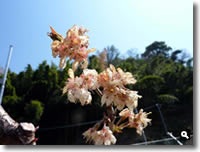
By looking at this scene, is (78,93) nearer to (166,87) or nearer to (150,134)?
(150,134)

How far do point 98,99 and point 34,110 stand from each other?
125 cm

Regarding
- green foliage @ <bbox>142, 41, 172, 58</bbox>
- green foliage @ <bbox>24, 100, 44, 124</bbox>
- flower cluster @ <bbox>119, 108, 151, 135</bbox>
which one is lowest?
green foliage @ <bbox>24, 100, 44, 124</bbox>

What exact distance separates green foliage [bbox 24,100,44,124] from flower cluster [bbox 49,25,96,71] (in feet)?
5.82

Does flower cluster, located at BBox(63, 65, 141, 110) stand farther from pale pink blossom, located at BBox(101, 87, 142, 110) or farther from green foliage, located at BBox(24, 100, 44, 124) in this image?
green foliage, located at BBox(24, 100, 44, 124)

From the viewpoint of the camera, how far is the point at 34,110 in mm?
2074

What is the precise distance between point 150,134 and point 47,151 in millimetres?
1034

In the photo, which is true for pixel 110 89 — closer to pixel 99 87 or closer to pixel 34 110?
pixel 99 87

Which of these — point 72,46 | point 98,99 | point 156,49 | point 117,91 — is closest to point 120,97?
point 117,91

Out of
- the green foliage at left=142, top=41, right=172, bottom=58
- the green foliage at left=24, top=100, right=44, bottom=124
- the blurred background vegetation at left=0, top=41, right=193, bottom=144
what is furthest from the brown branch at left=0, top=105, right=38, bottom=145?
the green foliage at left=24, top=100, right=44, bottom=124

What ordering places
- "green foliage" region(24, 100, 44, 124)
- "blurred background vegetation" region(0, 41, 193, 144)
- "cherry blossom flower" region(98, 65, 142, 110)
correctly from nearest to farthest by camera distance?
"cherry blossom flower" region(98, 65, 142, 110)
"blurred background vegetation" region(0, 41, 193, 144)
"green foliage" region(24, 100, 44, 124)

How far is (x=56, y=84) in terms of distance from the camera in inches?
54.6

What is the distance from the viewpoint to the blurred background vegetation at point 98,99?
1284 mm

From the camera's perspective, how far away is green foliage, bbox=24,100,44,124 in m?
1.98

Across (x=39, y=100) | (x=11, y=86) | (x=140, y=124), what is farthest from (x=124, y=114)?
(x=11, y=86)
